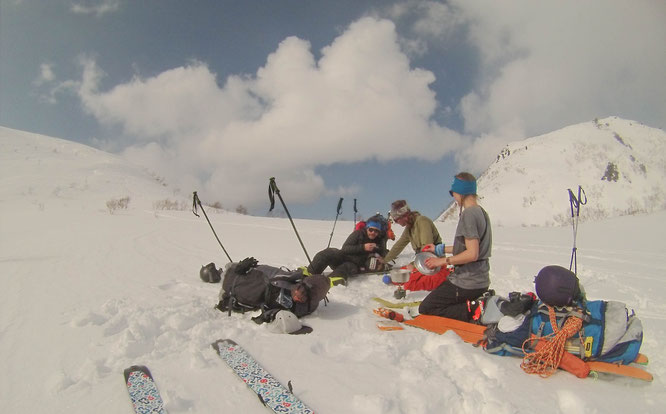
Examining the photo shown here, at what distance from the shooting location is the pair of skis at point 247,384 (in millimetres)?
2146

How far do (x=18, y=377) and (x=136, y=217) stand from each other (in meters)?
9.99

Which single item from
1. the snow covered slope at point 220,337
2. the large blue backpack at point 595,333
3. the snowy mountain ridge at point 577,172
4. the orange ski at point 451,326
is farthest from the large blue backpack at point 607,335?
the snowy mountain ridge at point 577,172

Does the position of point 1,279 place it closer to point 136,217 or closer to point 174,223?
point 174,223

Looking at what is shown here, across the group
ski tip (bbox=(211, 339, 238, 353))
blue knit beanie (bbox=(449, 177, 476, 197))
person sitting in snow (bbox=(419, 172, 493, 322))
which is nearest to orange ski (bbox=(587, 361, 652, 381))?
person sitting in snow (bbox=(419, 172, 493, 322))

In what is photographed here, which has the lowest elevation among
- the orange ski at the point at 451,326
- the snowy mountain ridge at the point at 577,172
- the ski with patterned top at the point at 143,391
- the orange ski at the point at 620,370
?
the ski with patterned top at the point at 143,391

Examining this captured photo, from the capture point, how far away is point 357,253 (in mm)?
6402

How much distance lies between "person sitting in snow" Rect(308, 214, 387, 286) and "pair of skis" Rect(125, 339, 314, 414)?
334 centimetres

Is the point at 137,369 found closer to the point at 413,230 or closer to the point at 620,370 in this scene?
the point at 620,370

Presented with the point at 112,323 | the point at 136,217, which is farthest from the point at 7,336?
the point at 136,217

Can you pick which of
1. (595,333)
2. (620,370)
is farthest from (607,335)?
(620,370)

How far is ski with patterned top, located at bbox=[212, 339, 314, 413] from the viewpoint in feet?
7.18

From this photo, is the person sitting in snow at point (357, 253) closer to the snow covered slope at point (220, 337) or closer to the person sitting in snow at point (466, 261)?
the snow covered slope at point (220, 337)

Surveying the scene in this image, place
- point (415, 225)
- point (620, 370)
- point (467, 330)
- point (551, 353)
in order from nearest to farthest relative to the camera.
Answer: point (620, 370)
point (551, 353)
point (467, 330)
point (415, 225)

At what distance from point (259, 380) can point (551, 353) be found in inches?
89.8
